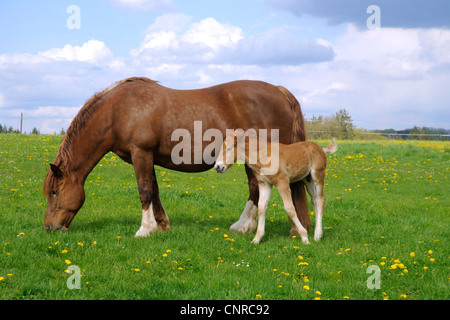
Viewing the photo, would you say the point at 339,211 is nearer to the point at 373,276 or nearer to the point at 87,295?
the point at 373,276

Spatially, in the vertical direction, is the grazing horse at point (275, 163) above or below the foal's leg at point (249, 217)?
above

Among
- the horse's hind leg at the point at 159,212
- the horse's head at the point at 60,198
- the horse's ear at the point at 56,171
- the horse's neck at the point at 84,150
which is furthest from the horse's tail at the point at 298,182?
the horse's ear at the point at 56,171

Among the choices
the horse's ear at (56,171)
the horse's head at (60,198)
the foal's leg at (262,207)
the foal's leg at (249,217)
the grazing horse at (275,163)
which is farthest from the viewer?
the foal's leg at (249,217)

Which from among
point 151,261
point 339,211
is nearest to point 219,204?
point 339,211

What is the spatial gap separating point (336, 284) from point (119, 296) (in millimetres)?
2720

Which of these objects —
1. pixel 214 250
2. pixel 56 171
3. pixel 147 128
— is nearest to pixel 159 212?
pixel 147 128

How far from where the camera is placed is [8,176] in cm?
1326

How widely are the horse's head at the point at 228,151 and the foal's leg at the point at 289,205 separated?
3.07 feet

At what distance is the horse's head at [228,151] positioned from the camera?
6.78 meters

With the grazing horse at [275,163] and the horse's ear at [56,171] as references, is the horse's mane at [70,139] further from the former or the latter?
the grazing horse at [275,163]

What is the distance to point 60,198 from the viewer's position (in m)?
7.84

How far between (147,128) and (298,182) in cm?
291

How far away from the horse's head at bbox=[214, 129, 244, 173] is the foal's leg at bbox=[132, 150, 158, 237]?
1.47 m

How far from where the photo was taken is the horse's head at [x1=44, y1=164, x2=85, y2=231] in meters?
7.78
